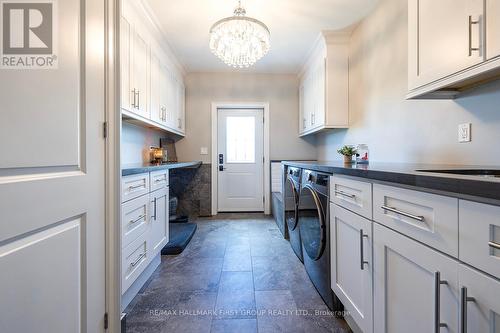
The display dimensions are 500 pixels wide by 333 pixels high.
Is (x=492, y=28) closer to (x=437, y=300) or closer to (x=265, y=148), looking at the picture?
(x=437, y=300)

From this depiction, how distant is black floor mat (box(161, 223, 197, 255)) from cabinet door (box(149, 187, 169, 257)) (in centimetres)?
25

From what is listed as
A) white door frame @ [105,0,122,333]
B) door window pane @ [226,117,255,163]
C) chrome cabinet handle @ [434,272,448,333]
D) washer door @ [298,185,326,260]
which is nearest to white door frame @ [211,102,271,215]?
door window pane @ [226,117,255,163]

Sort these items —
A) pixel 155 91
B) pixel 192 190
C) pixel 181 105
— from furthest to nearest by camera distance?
pixel 192 190 < pixel 181 105 < pixel 155 91

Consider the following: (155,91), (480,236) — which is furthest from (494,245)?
(155,91)

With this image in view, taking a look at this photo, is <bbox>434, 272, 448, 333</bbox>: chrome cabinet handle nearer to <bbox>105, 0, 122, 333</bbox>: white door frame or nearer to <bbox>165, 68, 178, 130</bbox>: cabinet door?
<bbox>105, 0, 122, 333</bbox>: white door frame

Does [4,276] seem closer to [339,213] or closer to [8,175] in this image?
[8,175]

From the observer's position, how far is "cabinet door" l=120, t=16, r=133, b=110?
1.93m

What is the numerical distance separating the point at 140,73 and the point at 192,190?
2.21 meters

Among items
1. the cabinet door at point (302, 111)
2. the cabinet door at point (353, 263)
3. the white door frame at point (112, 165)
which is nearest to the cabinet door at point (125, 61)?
the white door frame at point (112, 165)

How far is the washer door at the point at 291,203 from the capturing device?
2.37 m

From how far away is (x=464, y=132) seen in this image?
1418mm

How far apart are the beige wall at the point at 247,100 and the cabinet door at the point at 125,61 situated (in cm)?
201

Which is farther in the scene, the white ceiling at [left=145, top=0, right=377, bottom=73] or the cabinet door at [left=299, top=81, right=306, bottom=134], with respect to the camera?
the cabinet door at [left=299, top=81, right=306, bottom=134]

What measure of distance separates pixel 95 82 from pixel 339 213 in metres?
1.40
